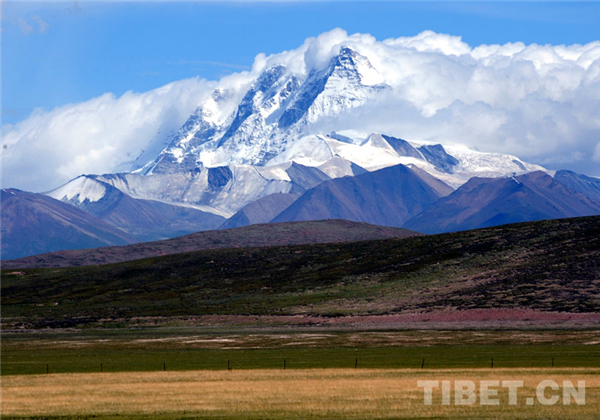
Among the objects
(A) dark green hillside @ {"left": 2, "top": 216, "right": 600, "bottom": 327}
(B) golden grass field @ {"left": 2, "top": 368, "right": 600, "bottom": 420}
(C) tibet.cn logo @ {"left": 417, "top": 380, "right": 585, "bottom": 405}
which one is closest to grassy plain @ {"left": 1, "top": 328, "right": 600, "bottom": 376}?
(B) golden grass field @ {"left": 2, "top": 368, "right": 600, "bottom": 420}

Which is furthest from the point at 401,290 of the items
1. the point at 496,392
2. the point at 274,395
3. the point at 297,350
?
the point at 496,392

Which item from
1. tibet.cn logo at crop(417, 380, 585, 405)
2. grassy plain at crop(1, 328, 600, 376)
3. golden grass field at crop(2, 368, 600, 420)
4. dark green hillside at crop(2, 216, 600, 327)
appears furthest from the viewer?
dark green hillside at crop(2, 216, 600, 327)

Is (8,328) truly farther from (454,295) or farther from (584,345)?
(584,345)

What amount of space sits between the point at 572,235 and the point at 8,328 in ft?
440

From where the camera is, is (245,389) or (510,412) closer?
(510,412)

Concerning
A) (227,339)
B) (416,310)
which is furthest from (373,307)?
(227,339)

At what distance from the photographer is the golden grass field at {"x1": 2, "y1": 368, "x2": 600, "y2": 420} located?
148 feet

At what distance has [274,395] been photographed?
173 feet

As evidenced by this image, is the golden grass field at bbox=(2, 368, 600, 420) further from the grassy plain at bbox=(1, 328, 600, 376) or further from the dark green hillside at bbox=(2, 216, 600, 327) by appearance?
the dark green hillside at bbox=(2, 216, 600, 327)

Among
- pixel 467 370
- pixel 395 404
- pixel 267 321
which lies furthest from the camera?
pixel 267 321

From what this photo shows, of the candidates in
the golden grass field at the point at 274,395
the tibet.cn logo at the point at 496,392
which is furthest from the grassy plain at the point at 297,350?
the tibet.cn logo at the point at 496,392

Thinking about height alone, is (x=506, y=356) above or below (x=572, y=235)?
below

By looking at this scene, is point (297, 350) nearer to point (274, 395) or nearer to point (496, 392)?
point (274, 395)

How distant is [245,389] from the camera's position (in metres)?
56.5
